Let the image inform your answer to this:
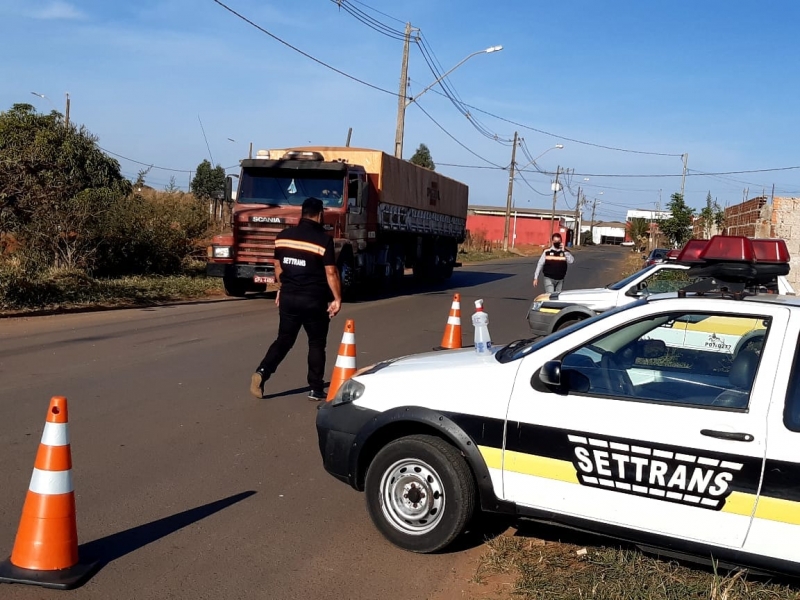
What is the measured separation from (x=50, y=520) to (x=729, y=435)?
312 cm

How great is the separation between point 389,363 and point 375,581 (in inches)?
50.8

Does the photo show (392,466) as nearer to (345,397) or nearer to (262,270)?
(345,397)

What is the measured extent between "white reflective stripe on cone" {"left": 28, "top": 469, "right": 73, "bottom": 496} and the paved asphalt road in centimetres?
43

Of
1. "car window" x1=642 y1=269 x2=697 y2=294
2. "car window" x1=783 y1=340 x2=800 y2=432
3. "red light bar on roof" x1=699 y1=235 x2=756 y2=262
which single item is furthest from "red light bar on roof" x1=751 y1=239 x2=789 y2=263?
"car window" x1=783 y1=340 x2=800 y2=432

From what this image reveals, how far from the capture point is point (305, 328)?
7273mm

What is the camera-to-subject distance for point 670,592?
3.68 meters

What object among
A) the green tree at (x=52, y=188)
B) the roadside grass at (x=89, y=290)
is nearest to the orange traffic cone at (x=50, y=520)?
the roadside grass at (x=89, y=290)

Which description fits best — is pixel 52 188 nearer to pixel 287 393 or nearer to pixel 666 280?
pixel 287 393

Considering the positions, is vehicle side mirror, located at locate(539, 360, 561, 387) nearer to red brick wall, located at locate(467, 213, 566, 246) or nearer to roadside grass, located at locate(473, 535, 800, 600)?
roadside grass, located at locate(473, 535, 800, 600)

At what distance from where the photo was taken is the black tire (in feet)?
13.2

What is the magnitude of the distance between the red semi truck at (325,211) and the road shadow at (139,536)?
11.9m

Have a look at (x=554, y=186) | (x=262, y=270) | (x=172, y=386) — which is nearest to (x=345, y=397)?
(x=172, y=386)

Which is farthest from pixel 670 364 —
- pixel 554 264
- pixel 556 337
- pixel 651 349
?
pixel 554 264

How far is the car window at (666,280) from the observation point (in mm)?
10247
